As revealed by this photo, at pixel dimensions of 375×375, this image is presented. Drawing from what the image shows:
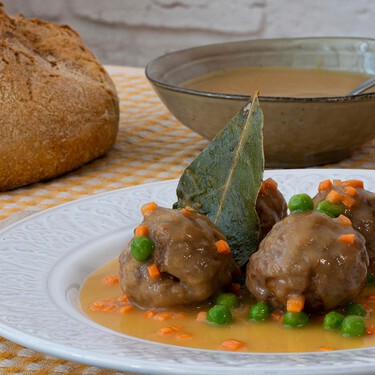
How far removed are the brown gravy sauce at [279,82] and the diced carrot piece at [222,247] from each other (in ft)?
3.55

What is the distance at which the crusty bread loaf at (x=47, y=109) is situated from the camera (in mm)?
2105

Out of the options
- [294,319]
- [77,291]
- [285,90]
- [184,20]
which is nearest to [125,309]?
[77,291]

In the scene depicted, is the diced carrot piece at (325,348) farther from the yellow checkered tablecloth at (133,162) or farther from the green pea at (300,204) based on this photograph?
the yellow checkered tablecloth at (133,162)

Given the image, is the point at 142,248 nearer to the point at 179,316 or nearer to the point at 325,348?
the point at 179,316

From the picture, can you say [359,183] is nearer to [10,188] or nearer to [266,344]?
[266,344]

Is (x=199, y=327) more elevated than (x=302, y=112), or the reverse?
(x=302, y=112)

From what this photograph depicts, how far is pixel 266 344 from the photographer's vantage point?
1151 mm

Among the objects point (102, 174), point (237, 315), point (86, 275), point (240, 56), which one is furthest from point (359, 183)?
point (240, 56)

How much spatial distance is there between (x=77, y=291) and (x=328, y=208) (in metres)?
0.42

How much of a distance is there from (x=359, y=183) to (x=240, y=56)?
119cm

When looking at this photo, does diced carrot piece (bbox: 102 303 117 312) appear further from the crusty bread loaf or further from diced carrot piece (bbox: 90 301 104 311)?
the crusty bread loaf

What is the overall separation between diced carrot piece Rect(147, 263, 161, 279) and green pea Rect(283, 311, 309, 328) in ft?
0.64

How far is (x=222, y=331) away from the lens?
120 centimetres

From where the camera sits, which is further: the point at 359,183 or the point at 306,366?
the point at 359,183
